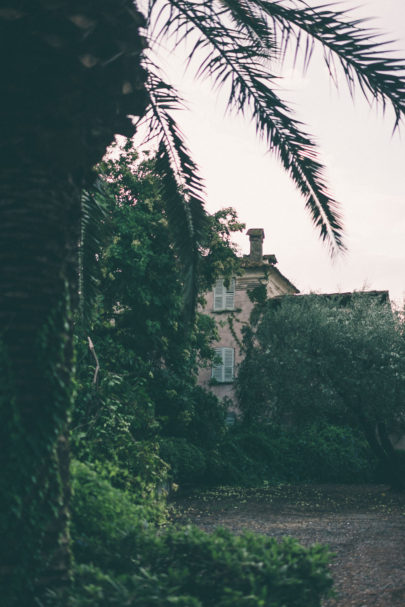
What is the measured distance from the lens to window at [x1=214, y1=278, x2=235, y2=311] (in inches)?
1184

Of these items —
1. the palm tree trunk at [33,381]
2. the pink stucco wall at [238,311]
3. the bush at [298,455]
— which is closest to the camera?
the palm tree trunk at [33,381]

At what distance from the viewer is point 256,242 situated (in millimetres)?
30891

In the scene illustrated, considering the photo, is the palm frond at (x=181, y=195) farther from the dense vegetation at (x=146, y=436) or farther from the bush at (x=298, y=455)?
the bush at (x=298, y=455)

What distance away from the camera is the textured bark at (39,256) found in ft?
11.8

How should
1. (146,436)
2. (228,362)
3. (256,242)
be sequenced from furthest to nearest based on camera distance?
(256,242) → (228,362) → (146,436)

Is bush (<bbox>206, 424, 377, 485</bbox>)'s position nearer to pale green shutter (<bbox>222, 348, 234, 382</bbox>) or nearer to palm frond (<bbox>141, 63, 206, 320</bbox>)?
pale green shutter (<bbox>222, 348, 234, 382</bbox>)

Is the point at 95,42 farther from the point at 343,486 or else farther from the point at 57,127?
the point at 343,486

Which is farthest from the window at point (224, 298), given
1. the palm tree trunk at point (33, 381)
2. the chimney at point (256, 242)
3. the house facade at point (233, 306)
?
the palm tree trunk at point (33, 381)

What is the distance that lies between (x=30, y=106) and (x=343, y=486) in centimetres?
1933

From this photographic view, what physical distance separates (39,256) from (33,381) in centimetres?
78

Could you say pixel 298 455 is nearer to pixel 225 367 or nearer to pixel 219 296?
pixel 225 367

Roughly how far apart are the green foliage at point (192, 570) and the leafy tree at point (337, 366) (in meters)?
15.0

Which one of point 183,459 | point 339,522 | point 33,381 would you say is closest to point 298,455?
point 183,459

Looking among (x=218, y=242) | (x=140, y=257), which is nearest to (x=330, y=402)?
(x=218, y=242)
